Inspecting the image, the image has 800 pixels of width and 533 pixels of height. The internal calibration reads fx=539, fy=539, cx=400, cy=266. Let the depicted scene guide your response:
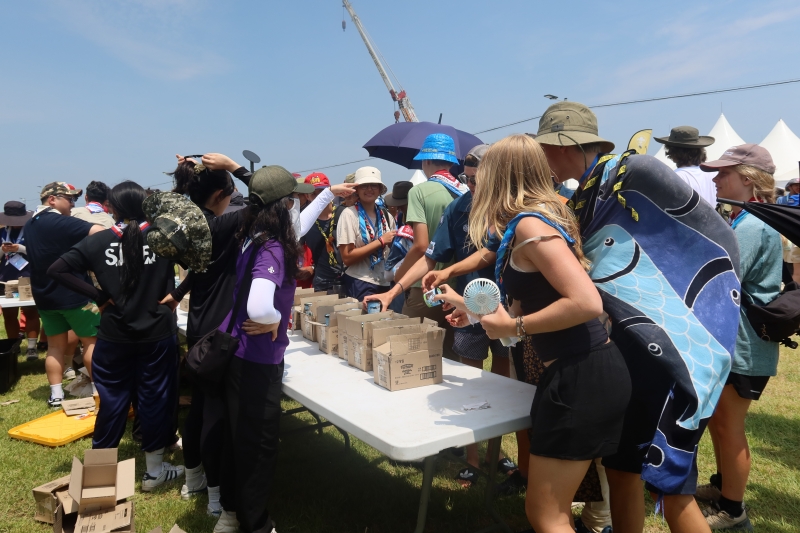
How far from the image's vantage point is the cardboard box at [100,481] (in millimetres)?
2432

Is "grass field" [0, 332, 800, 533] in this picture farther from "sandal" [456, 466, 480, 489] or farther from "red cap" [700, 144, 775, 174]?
"red cap" [700, 144, 775, 174]

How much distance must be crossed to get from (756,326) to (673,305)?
1.10m

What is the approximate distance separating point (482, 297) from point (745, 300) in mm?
1534

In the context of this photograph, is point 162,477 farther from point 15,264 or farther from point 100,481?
point 15,264

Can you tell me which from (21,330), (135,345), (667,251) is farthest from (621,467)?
(21,330)

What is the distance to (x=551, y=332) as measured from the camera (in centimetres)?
172

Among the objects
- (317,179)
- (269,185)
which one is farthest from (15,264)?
(269,185)

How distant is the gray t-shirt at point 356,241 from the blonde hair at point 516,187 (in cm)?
225

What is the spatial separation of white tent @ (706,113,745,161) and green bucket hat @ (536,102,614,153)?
45.0ft

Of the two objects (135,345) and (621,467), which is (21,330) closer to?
(135,345)

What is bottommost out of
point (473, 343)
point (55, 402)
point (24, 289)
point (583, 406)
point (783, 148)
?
point (55, 402)

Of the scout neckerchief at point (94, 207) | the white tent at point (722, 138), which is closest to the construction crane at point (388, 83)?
the white tent at point (722, 138)

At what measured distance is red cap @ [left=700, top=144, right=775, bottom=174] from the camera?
252cm

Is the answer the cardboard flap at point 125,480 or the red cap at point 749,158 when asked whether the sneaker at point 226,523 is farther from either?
the red cap at point 749,158
